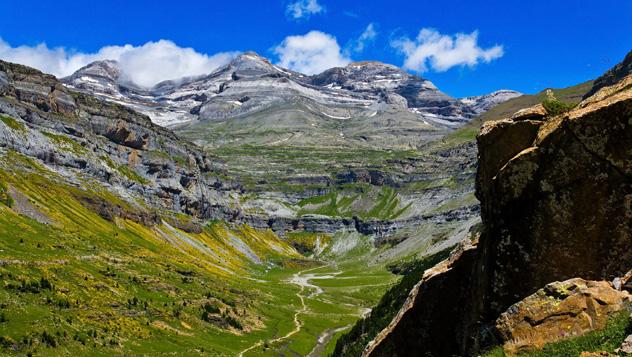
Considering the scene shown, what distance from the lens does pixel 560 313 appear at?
18203 mm

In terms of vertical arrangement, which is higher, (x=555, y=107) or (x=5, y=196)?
(x=5, y=196)

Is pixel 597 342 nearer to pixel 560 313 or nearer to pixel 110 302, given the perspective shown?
pixel 560 313

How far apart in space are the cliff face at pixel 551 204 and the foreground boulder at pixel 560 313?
1.25 meters

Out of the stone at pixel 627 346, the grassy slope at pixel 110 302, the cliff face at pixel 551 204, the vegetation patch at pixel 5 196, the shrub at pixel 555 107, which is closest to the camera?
the stone at pixel 627 346

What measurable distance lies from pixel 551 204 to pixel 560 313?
4760mm

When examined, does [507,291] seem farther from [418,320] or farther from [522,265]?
[418,320]

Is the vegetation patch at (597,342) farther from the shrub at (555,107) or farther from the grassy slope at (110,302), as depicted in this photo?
the grassy slope at (110,302)

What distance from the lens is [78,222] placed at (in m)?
193

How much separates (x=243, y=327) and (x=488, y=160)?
128666 millimetres

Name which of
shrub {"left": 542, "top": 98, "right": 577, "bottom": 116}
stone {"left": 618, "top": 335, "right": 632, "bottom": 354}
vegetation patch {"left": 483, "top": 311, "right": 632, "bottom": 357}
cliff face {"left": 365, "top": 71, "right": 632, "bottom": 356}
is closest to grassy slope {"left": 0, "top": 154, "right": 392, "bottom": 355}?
cliff face {"left": 365, "top": 71, "right": 632, "bottom": 356}

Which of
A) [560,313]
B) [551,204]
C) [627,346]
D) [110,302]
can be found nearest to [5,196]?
[110,302]

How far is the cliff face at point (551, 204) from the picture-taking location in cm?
1975

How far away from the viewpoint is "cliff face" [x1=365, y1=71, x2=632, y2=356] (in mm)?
19750

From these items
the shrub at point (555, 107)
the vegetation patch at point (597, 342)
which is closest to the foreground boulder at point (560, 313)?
the vegetation patch at point (597, 342)
